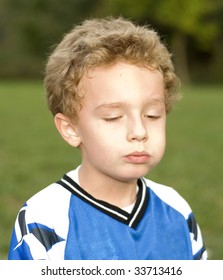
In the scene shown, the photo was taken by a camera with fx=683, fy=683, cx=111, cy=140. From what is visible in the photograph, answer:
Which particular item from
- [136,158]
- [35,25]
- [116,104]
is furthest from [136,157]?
[35,25]

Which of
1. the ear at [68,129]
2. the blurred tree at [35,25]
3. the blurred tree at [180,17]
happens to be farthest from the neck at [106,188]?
the blurred tree at [180,17]

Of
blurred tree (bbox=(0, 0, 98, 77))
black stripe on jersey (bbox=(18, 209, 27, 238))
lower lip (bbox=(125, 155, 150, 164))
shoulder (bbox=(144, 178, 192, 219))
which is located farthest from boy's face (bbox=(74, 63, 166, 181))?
blurred tree (bbox=(0, 0, 98, 77))

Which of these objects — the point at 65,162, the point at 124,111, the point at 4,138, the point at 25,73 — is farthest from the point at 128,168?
the point at 25,73

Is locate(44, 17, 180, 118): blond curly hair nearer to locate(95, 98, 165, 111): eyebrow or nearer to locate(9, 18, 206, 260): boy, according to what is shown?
locate(9, 18, 206, 260): boy

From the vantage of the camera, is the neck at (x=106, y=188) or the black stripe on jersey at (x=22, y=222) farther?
the neck at (x=106, y=188)

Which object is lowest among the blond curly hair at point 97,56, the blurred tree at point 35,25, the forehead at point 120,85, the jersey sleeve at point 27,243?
the jersey sleeve at point 27,243

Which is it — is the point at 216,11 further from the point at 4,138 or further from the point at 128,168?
the point at 128,168

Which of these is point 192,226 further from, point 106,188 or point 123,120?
point 123,120

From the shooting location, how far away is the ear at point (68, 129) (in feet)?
9.32

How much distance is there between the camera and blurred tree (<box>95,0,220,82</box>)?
42.7 meters

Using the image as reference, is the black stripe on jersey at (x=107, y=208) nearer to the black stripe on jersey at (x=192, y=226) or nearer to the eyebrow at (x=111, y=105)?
the black stripe on jersey at (x=192, y=226)

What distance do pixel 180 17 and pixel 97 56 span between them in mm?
40881

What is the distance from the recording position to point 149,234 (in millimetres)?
2762

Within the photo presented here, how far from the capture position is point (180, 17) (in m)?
42.7
